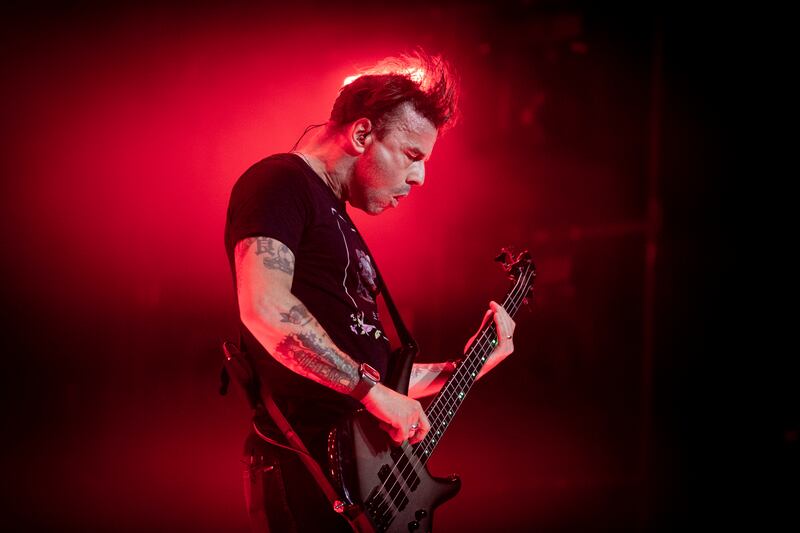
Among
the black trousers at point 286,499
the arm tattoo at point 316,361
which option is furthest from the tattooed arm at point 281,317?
the black trousers at point 286,499

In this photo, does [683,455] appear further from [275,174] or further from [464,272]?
[275,174]

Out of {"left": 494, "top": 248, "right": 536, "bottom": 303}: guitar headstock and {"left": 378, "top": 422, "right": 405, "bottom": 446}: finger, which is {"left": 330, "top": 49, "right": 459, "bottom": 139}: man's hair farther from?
{"left": 378, "top": 422, "right": 405, "bottom": 446}: finger

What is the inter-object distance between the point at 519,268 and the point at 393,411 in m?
0.90

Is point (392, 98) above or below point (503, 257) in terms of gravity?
above

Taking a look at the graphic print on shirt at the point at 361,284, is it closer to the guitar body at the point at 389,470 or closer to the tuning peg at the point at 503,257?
the guitar body at the point at 389,470

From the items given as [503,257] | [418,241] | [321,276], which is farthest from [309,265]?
[418,241]

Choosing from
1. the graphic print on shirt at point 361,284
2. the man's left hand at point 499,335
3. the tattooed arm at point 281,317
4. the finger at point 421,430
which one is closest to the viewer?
the tattooed arm at point 281,317

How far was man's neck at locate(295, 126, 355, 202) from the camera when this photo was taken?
1.53 meters

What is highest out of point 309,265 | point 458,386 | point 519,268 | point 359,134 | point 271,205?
point 359,134

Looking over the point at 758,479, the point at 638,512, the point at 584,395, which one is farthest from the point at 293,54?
the point at 758,479

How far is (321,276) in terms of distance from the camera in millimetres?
1366

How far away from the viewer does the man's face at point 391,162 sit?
1.57 m

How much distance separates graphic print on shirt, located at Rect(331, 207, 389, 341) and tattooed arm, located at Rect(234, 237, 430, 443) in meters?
0.17

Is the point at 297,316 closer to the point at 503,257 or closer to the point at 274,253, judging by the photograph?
the point at 274,253
